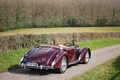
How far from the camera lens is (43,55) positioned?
11102 mm

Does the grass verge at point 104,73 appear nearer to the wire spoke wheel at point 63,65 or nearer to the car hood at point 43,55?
the wire spoke wheel at point 63,65

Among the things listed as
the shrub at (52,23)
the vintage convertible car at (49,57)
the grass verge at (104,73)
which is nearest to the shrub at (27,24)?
the shrub at (52,23)

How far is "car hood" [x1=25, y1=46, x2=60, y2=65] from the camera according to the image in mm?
10852

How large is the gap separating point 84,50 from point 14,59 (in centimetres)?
412

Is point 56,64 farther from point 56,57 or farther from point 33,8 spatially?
point 33,8

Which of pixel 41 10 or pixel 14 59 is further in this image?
pixel 41 10

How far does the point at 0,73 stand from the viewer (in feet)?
36.4

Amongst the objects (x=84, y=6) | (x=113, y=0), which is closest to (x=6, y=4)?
(x=84, y=6)

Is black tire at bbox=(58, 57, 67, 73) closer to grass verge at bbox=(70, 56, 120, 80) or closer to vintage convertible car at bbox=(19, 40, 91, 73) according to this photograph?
vintage convertible car at bbox=(19, 40, 91, 73)

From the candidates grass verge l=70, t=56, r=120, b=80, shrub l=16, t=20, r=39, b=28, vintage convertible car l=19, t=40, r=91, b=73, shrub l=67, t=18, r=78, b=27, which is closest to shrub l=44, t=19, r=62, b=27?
shrub l=67, t=18, r=78, b=27

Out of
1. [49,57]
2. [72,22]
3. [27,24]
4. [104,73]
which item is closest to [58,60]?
[49,57]

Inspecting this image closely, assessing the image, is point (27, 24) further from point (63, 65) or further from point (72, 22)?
point (63, 65)

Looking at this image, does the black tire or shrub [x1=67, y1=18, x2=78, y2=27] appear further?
shrub [x1=67, y1=18, x2=78, y2=27]

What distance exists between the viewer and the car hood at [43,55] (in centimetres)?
1085
